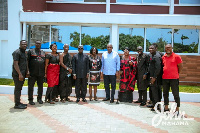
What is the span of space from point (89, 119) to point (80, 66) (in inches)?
92.6

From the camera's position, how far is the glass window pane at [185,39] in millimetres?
12031

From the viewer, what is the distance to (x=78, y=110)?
19.7 feet

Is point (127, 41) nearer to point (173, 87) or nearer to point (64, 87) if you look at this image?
point (64, 87)

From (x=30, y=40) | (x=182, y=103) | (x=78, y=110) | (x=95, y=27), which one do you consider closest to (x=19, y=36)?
(x=30, y=40)

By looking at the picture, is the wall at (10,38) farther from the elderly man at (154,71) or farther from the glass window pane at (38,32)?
the elderly man at (154,71)

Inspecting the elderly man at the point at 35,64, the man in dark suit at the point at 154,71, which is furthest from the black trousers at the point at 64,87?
the man in dark suit at the point at 154,71

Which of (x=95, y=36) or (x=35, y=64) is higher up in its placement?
(x=95, y=36)

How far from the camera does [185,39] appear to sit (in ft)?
39.7

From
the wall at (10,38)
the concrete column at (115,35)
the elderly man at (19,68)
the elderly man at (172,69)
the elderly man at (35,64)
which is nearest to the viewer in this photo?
the elderly man at (172,69)

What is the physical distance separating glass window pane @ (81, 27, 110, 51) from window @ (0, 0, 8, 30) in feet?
14.2

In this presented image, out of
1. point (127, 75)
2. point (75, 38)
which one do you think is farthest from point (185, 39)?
point (127, 75)

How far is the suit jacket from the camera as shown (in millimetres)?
7039

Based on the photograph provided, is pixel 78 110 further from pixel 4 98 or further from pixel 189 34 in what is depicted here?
pixel 189 34

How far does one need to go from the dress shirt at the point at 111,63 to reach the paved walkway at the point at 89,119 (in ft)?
3.94
